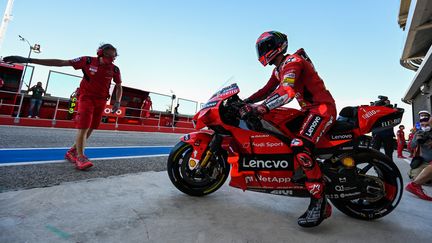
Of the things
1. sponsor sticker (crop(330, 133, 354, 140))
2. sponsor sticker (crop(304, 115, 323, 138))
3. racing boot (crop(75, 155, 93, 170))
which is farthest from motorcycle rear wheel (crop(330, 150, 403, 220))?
racing boot (crop(75, 155, 93, 170))

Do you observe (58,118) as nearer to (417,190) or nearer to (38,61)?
(38,61)

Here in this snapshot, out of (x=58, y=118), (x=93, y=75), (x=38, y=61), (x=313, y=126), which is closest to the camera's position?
(x=313, y=126)

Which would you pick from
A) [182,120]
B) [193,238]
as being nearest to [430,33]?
[182,120]

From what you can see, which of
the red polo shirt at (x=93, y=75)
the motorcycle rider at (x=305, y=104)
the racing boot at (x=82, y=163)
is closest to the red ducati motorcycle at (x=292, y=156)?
the motorcycle rider at (x=305, y=104)

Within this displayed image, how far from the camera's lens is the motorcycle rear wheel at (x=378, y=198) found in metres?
2.04

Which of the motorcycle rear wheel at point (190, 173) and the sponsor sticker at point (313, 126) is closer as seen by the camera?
the sponsor sticker at point (313, 126)

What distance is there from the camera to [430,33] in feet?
51.9

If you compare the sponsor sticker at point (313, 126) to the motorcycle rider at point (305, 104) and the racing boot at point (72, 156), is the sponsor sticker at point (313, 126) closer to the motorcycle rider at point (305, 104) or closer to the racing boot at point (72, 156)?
the motorcycle rider at point (305, 104)

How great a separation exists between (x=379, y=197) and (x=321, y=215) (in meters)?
0.73

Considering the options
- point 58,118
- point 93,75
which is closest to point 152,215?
point 93,75

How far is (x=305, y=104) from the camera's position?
7.39 ft

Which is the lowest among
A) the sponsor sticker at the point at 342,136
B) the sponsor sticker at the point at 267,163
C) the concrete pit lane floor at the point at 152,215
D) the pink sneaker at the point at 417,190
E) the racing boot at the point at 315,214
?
the concrete pit lane floor at the point at 152,215

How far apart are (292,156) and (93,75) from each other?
2846mm

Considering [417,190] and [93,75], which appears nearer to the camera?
[417,190]
